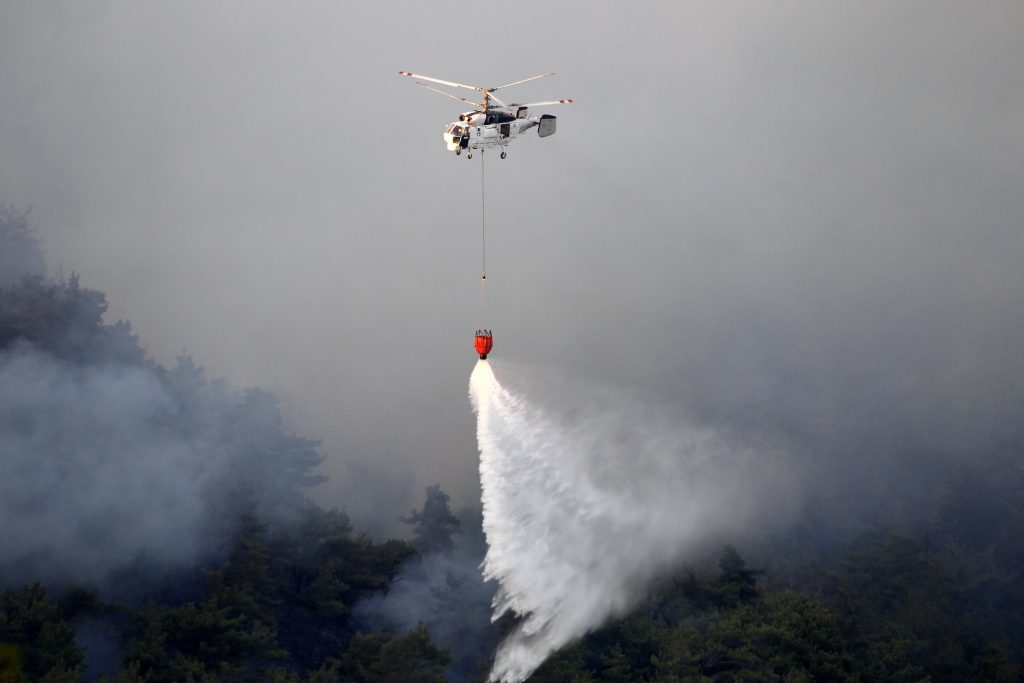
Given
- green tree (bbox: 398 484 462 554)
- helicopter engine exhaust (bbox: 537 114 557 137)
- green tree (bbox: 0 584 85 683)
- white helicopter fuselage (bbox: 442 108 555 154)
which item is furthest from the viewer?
green tree (bbox: 398 484 462 554)

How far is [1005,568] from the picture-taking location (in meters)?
115

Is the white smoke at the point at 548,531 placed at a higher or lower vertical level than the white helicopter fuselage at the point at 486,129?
lower

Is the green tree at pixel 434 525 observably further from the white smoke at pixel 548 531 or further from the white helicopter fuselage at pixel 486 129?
the white helicopter fuselage at pixel 486 129

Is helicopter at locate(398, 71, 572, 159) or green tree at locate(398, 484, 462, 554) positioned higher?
helicopter at locate(398, 71, 572, 159)

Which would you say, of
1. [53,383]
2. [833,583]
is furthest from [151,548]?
[833,583]

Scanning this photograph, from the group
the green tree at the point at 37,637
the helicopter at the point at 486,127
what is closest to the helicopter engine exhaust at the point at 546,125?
the helicopter at the point at 486,127

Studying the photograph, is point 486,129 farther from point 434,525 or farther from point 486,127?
point 434,525

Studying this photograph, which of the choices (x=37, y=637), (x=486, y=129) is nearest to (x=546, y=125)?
(x=486, y=129)

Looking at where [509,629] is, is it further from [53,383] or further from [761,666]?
[53,383]

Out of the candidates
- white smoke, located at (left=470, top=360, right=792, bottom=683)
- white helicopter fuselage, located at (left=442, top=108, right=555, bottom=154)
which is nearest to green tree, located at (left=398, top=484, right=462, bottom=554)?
white smoke, located at (left=470, top=360, right=792, bottom=683)

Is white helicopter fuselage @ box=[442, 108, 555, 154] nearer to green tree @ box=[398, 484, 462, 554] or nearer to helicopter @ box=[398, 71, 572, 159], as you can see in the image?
helicopter @ box=[398, 71, 572, 159]

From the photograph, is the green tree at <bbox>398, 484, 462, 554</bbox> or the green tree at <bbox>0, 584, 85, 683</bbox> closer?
the green tree at <bbox>0, 584, 85, 683</bbox>

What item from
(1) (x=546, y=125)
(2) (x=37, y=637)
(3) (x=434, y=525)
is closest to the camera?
(2) (x=37, y=637)

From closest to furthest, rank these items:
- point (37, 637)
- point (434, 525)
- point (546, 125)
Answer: point (37, 637)
point (546, 125)
point (434, 525)
